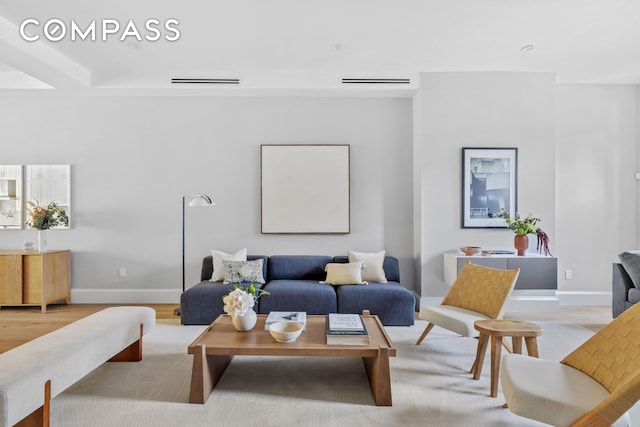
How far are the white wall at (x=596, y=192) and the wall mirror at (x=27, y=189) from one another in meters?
6.20

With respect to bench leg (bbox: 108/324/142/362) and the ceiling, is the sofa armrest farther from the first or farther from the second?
bench leg (bbox: 108/324/142/362)

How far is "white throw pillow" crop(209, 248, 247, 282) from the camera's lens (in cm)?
464

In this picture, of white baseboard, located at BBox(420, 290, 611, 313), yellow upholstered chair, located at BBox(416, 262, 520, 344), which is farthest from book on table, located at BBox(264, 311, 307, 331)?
white baseboard, located at BBox(420, 290, 611, 313)

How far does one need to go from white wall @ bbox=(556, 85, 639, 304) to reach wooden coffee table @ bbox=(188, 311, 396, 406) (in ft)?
11.8

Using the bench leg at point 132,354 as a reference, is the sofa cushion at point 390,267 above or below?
above

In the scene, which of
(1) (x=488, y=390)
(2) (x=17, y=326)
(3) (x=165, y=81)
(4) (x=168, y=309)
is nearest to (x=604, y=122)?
(1) (x=488, y=390)

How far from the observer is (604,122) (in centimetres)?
518

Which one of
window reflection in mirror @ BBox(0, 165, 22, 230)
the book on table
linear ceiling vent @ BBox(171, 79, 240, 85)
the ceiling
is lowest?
the book on table

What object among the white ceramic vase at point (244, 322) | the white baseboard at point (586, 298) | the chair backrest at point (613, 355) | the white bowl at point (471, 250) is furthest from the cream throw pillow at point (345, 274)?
the white baseboard at point (586, 298)

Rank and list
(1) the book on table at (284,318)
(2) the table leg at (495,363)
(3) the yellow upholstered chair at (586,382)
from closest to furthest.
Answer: (3) the yellow upholstered chair at (586,382)
(2) the table leg at (495,363)
(1) the book on table at (284,318)

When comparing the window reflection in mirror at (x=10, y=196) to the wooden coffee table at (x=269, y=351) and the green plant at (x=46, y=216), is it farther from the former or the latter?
the wooden coffee table at (x=269, y=351)

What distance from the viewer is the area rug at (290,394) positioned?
7.60 ft

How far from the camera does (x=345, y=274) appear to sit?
4.56 m

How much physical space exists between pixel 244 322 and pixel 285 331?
330mm
